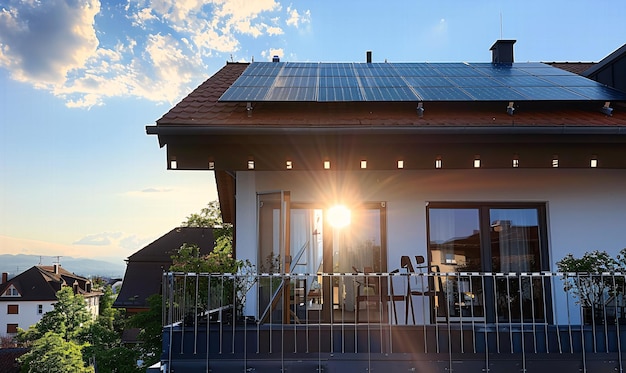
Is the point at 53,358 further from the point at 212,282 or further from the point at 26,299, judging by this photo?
the point at 26,299

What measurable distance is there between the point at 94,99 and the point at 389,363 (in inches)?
507

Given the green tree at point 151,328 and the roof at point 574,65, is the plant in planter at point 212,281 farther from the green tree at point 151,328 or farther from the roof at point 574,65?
the green tree at point 151,328

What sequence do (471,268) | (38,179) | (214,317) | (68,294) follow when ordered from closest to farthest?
(214,317) → (471,268) → (38,179) → (68,294)

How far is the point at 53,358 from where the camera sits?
91.6ft

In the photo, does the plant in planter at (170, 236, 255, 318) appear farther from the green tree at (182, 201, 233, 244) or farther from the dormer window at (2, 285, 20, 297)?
the dormer window at (2, 285, 20, 297)

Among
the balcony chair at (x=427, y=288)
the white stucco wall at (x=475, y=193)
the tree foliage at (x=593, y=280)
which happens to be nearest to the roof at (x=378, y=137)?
the white stucco wall at (x=475, y=193)

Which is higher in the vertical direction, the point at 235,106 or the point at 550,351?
the point at 235,106

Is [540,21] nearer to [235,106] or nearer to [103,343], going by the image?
[235,106]

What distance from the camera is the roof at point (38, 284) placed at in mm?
57875

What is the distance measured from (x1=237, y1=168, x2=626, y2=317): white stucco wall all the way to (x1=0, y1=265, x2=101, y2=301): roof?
56.7m

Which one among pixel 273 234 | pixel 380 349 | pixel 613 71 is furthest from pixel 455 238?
pixel 613 71

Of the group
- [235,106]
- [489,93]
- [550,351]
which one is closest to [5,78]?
[235,106]

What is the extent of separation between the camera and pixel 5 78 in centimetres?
1614

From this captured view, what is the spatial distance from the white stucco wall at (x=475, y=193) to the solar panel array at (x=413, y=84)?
3.67 feet
